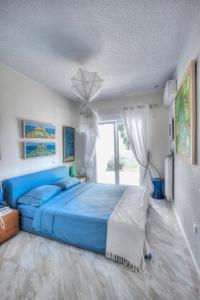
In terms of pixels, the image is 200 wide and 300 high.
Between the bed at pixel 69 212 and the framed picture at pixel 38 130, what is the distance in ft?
2.56

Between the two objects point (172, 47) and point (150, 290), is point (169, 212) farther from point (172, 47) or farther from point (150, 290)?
point (172, 47)

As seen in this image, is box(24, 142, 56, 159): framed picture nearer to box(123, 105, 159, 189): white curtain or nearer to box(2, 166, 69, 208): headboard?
box(2, 166, 69, 208): headboard

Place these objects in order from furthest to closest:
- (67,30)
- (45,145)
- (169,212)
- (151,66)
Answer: (45,145)
(169,212)
(151,66)
(67,30)

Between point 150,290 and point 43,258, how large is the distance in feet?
4.01

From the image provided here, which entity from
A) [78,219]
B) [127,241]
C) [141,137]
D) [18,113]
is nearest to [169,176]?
[141,137]

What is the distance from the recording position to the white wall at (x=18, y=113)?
8.02 feet

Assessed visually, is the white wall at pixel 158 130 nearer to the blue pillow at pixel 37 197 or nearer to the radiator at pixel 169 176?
the radiator at pixel 169 176

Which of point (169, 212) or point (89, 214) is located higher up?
point (89, 214)

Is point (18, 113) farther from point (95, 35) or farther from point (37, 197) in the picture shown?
point (95, 35)

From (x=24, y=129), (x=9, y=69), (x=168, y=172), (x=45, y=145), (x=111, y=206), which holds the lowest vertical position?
(x=111, y=206)

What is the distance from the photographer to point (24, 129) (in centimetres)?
277

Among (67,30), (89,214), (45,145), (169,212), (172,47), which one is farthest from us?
(45,145)

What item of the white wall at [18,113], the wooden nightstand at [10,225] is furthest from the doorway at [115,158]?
the wooden nightstand at [10,225]

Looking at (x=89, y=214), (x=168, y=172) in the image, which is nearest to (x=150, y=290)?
(x=89, y=214)
